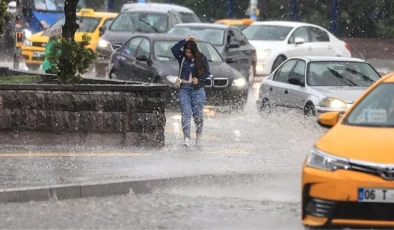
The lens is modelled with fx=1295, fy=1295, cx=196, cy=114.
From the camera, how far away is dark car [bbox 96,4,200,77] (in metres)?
32.2

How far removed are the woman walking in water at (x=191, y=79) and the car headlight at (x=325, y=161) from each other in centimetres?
838

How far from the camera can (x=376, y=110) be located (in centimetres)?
1065

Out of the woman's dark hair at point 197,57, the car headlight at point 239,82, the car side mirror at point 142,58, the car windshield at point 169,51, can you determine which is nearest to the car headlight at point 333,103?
the woman's dark hair at point 197,57

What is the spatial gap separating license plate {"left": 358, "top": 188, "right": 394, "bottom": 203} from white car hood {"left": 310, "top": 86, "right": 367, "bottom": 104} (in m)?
10.7

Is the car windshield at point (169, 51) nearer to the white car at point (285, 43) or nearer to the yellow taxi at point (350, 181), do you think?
the white car at point (285, 43)

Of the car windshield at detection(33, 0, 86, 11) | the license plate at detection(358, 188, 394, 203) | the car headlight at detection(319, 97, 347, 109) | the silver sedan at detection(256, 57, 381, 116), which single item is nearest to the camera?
the license plate at detection(358, 188, 394, 203)

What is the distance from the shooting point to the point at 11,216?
37.2ft

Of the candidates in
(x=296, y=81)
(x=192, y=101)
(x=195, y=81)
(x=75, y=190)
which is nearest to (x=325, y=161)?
(x=75, y=190)

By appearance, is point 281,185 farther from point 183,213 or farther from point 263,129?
point 263,129

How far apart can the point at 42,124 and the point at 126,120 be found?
3.67ft

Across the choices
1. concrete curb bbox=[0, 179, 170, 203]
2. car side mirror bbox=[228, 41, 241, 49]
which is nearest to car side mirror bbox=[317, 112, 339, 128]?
concrete curb bbox=[0, 179, 170, 203]

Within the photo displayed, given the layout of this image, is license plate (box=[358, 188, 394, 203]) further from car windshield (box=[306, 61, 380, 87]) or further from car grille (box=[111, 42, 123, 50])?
car grille (box=[111, 42, 123, 50])

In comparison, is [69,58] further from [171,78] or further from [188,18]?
[188,18]

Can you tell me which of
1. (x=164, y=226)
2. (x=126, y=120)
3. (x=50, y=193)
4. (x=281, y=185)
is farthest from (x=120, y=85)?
(x=164, y=226)
